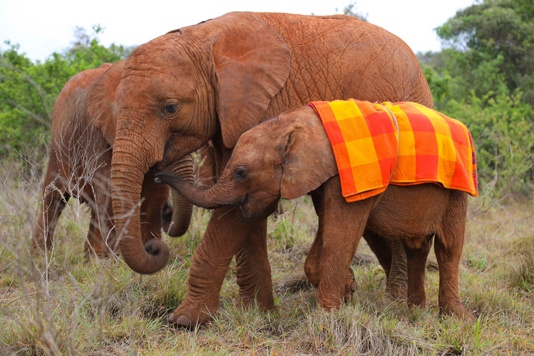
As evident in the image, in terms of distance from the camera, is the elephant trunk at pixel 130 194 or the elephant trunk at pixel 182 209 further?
the elephant trunk at pixel 182 209

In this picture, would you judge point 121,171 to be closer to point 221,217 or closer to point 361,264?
point 221,217

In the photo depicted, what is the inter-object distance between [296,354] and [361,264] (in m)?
3.07

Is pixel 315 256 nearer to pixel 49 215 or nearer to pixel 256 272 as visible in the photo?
pixel 256 272

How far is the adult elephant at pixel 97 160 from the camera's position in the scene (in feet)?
21.5

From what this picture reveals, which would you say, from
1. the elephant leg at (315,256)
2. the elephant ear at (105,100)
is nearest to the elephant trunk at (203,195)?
the elephant leg at (315,256)

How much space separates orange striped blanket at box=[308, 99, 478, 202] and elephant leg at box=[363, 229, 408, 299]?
1.07 meters

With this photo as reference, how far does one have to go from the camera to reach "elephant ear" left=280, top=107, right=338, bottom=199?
4773mm

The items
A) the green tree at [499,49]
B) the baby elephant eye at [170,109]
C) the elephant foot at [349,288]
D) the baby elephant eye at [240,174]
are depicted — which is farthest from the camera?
the green tree at [499,49]

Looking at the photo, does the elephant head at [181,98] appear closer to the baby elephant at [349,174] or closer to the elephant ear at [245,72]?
the elephant ear at [245,72]

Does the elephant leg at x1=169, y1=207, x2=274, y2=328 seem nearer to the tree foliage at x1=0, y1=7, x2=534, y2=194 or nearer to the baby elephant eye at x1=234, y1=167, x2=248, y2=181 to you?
the baby elephant eye at x1=234, y1=167, x2=248, y2=181

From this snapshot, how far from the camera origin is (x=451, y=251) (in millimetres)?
5305

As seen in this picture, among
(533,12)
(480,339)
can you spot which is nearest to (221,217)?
(480,339)

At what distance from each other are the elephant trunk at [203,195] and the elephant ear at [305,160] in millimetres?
379

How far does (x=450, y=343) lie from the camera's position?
4703 mm
